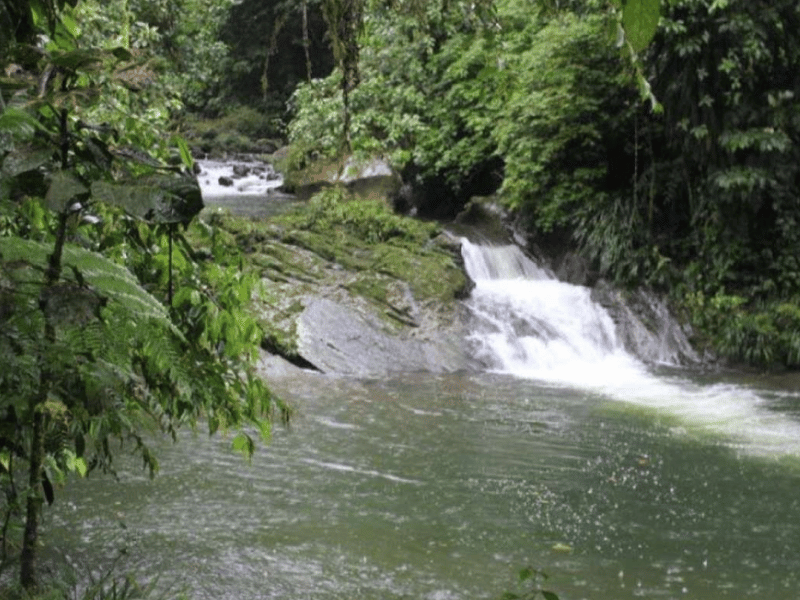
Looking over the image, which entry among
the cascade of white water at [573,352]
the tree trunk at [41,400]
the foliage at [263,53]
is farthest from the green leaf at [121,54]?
the foliage at [263,53]

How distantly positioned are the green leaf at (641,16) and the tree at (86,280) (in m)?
0.83

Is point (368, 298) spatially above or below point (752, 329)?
below

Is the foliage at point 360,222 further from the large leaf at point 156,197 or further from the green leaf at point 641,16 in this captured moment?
the green leaf at point 641,16

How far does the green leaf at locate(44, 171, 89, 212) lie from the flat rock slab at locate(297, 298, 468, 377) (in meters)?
9.94

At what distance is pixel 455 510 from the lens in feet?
20.9

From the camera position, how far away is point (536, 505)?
652 centimetres

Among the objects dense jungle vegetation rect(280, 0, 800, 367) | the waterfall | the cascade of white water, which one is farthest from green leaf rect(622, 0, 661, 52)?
the waterfall

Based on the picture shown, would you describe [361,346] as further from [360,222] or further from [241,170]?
[241,170]

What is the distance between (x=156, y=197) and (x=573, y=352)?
39.1 ft

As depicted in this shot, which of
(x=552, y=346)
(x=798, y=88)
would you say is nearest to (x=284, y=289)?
(x=552, y=346)

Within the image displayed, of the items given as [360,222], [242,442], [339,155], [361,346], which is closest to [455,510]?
[339,155]

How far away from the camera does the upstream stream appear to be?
5148 mm

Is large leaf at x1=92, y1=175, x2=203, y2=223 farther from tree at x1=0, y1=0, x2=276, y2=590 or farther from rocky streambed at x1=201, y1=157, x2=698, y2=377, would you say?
rocky streambed at x1=201, y1=157, x2=698, y2=377

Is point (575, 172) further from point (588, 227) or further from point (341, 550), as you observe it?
point (341, 550)
